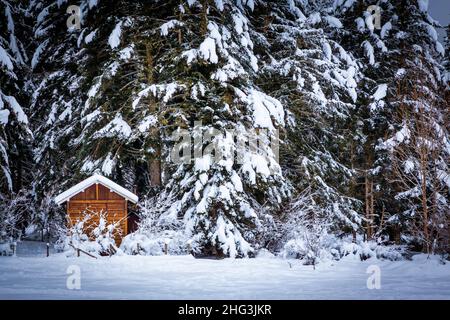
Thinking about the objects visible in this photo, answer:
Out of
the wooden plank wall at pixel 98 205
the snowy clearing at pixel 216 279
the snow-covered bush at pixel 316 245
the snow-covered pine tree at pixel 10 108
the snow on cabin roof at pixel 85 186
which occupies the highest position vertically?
the snow-covered pine tree at pixel 10 108

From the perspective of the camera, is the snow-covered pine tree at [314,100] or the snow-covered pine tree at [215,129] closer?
the snow-covered pine tree at [215,129]

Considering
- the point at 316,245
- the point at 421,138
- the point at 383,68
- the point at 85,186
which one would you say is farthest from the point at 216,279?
the point at 383,68

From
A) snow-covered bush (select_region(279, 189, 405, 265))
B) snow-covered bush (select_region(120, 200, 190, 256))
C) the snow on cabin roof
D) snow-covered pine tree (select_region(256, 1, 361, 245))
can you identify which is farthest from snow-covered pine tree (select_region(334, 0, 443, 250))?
the snow on cabin roof

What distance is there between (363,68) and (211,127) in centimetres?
1006

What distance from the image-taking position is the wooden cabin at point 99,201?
60.5 ft

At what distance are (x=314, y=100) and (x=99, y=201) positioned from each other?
981 centimetres

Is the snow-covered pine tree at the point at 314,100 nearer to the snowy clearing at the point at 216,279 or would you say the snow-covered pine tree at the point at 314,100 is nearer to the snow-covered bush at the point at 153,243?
the snow-covered bush at the point at 153,243

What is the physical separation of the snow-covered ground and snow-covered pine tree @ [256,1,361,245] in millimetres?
5632

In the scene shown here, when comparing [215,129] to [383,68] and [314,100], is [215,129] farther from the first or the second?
[383,68]

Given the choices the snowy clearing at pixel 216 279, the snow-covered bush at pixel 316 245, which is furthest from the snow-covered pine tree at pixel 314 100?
the snowy clearing at pixel 216 279

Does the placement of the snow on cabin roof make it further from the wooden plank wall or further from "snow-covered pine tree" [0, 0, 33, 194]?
"snow-covered pine tree" [0, 0, 33, 194]

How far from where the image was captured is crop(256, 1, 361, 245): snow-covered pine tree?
68.4 feet

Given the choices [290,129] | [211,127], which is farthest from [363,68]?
[211,127]

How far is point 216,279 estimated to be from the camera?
1182 centimetres
